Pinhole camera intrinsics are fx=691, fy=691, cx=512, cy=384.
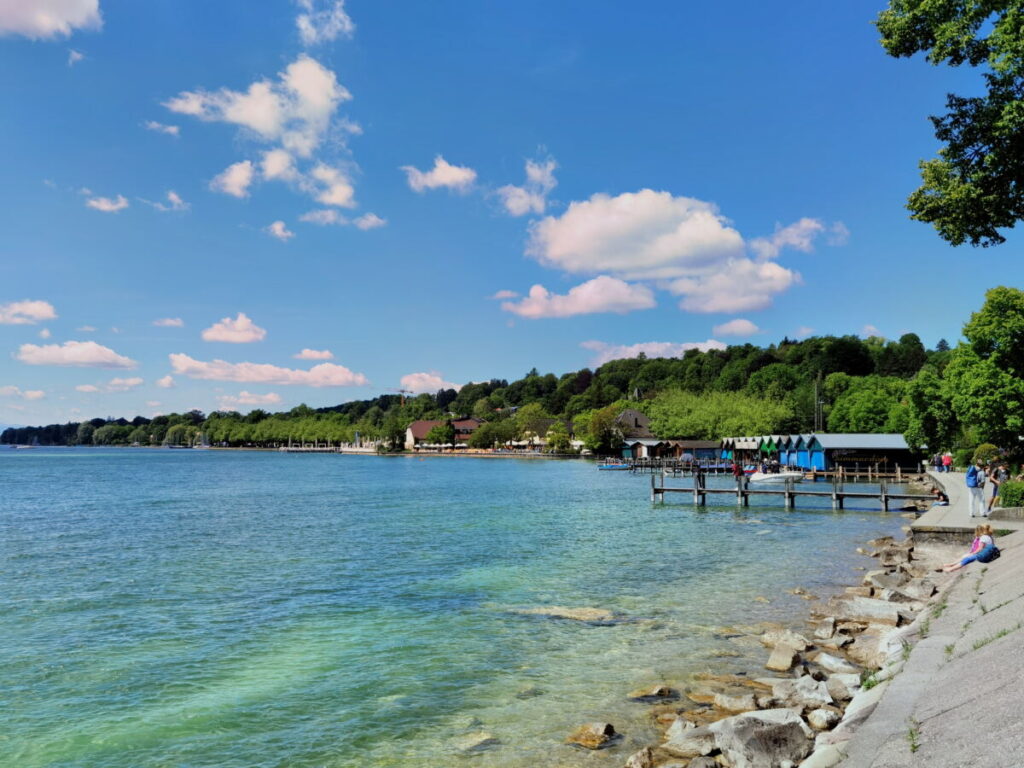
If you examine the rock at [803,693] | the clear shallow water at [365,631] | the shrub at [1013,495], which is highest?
the shrub at [1013,495]

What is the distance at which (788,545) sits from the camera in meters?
32.4

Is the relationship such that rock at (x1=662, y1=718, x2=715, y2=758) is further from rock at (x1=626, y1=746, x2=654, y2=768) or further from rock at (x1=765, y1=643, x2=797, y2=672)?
rock at (x1=765, y1=643, x2=797, y2=672)

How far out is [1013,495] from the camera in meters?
27.0

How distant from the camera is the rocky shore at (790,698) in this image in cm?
951

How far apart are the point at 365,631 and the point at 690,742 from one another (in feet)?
34.0

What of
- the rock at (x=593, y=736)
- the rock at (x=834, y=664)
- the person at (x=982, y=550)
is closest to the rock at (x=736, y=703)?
the rock at (x=593, y=736)

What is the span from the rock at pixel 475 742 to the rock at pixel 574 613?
24.7 ft

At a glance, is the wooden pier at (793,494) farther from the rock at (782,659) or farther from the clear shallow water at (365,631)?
the rock at (782,659)

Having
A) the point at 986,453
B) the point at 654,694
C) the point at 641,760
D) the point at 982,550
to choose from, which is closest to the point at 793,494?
the point at 986,453

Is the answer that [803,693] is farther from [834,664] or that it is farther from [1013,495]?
[1013,495]

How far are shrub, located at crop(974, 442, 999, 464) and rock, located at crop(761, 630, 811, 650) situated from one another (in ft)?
164

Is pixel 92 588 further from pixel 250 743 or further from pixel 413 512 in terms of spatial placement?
pixel 413 512

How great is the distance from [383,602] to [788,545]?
20.2 m

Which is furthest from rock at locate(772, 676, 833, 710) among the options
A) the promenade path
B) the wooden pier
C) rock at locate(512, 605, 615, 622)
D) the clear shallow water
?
the wooden pier
